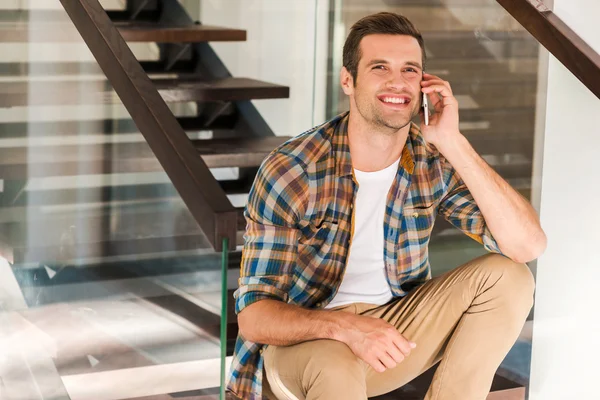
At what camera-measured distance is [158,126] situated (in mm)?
1834

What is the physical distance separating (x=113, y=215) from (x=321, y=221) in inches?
18.7

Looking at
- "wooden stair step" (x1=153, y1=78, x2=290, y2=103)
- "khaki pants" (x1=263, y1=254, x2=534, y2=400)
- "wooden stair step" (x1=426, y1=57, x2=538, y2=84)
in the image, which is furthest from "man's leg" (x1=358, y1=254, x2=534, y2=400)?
"wooden stair step" (x1=153, y1=78, x2=290, y2=103)

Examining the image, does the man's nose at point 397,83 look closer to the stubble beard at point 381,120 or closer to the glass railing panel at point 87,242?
the stubble beard at point 381,120

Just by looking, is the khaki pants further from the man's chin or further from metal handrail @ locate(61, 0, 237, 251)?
metal handrail @ locate(61, 0, 237, 251)

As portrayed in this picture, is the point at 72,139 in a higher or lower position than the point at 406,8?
lower

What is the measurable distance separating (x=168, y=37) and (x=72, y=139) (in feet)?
6.02

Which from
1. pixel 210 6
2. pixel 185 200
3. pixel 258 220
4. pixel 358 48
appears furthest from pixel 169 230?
pixel 210 6

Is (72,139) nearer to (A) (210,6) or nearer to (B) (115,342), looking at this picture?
(B) (115,342)

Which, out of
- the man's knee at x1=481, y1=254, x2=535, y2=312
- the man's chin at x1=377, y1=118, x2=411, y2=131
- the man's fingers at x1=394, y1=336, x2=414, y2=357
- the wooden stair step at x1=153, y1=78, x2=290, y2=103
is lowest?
the man's fingers at x1=394, y1=336, x2=414, y2=357

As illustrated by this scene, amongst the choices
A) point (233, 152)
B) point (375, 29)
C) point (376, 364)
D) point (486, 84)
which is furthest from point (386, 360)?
point (233, 152)

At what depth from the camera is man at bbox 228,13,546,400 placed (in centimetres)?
205

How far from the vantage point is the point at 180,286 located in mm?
1783

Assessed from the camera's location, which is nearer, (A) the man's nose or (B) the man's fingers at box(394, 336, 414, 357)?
(B) the man's fingers at box(394, 336, 414, 357)

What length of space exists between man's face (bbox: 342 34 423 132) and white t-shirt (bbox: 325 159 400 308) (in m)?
0.13
